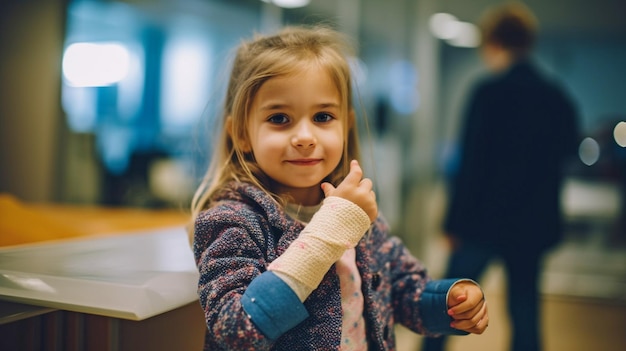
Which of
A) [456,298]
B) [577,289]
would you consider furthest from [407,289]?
[577,289]

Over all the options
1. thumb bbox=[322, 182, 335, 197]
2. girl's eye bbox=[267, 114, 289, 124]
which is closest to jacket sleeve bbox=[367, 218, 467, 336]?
thumb bbox=[322, 182, 335, 197]

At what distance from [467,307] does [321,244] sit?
0.93 ft

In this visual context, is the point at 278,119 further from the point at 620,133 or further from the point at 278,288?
the point at 620,133

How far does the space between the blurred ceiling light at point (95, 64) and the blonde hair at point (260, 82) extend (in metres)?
2.44

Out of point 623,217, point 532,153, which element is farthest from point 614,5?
point 532,153

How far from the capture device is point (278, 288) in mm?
660

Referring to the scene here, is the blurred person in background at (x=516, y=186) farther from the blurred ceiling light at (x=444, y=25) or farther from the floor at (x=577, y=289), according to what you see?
the blurred ceiling light at (x=444, y=25)

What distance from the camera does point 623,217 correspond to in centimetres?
391

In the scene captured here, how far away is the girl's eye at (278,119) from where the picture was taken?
0.81 metres

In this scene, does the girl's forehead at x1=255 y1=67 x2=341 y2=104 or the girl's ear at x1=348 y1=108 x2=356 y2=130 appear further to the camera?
the girl's ear at x1=348 y1=108 x2=356 y2=130

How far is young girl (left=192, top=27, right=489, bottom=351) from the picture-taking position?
68cm

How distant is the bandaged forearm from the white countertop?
186 millimetres

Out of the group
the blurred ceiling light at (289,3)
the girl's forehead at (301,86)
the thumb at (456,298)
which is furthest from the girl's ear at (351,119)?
the blurred ceiling light at (289,3)

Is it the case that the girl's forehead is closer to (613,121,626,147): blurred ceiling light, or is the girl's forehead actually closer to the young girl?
the young girl
